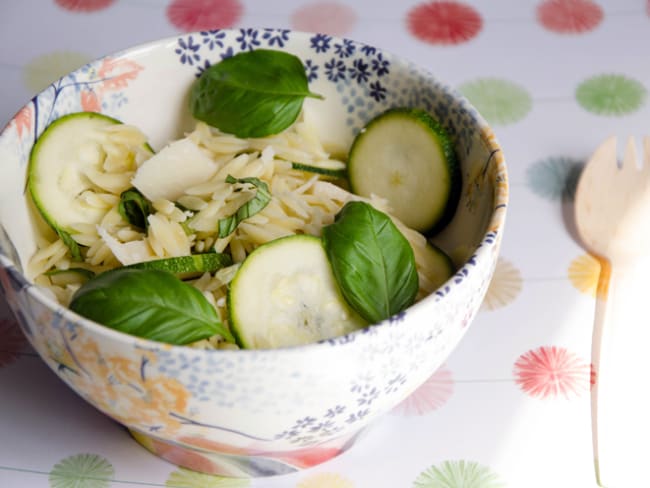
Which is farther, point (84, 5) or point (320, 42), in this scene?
point (84, 5)

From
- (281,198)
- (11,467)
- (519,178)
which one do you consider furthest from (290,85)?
(11,467)

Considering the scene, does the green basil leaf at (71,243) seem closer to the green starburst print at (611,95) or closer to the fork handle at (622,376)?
the fork handle at (622,376)

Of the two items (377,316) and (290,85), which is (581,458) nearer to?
(377,316)

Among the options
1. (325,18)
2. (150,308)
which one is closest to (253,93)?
(150,308)

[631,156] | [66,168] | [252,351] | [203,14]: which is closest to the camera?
[252,351]

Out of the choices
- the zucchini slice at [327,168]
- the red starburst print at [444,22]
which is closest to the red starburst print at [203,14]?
the red starburst print at [444,22]

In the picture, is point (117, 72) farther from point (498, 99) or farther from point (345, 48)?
point (498, 99)
